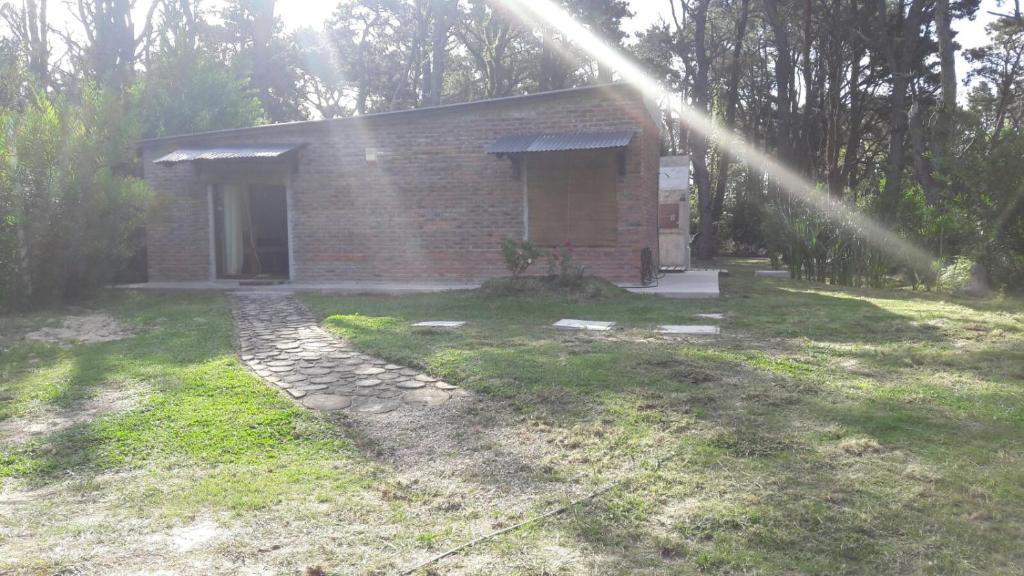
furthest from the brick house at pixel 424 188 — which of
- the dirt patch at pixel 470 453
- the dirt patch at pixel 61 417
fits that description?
the dirt patch at pixel 61 417

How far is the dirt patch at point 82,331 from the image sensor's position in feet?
24.6

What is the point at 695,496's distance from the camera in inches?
112

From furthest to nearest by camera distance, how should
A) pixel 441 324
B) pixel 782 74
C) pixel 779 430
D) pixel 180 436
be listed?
pixel 782 74
pixel 441 324
pixel 180 436
pixel 779 430

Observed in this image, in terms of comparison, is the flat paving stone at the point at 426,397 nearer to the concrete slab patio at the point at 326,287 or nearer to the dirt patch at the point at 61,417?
the dirt patch at the point at 61,417

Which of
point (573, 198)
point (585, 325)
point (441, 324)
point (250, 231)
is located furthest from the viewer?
point (250, 231)

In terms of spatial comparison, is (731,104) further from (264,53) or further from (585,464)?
(585,464)

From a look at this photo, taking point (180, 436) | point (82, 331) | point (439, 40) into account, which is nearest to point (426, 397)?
point (180, 436)

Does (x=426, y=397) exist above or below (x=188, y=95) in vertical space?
below

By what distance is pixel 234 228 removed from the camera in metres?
13.4

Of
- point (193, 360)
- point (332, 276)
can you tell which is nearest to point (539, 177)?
point (332, 276)

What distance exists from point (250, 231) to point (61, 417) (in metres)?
10.0

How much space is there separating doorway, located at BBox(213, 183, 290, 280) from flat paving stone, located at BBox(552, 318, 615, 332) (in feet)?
24.1

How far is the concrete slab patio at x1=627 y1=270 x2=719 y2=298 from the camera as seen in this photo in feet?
32.7

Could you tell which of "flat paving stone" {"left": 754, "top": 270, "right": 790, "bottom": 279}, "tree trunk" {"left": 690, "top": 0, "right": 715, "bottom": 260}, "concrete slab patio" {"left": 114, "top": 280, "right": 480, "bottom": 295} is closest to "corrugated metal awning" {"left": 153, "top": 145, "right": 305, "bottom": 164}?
"concrete slab patio" {"left": 114, "top": 280, "right": 480, "bottom": 295}
